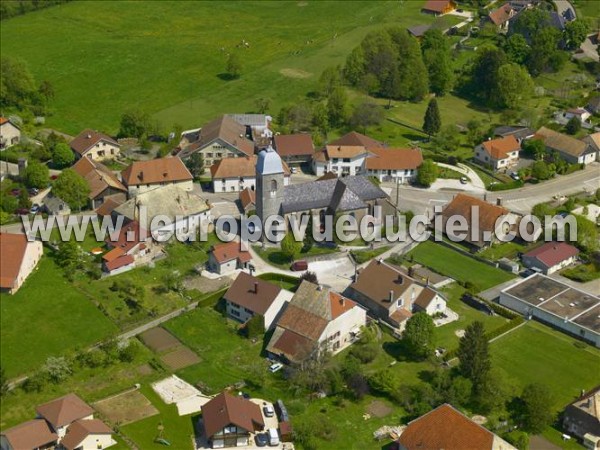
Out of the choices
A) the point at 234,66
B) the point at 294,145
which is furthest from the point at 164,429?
the point at 234,66

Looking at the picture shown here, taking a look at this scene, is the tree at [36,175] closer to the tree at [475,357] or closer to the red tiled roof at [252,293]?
the red tiled roof at [252,293]

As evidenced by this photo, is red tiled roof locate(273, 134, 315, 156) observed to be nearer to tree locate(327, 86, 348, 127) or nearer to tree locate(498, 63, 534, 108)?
tree locate(327, 86, 348, 127)

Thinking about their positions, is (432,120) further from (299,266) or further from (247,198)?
(299,266)

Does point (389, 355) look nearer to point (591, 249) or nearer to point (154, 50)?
point (591, 249)

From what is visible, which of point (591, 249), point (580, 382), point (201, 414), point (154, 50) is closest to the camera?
point (201, 414)

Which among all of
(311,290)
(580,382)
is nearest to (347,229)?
(311,290)

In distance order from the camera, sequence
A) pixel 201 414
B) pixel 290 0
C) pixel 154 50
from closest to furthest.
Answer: pixel 201 414 → pixel 154 50 → pixel 290 0
